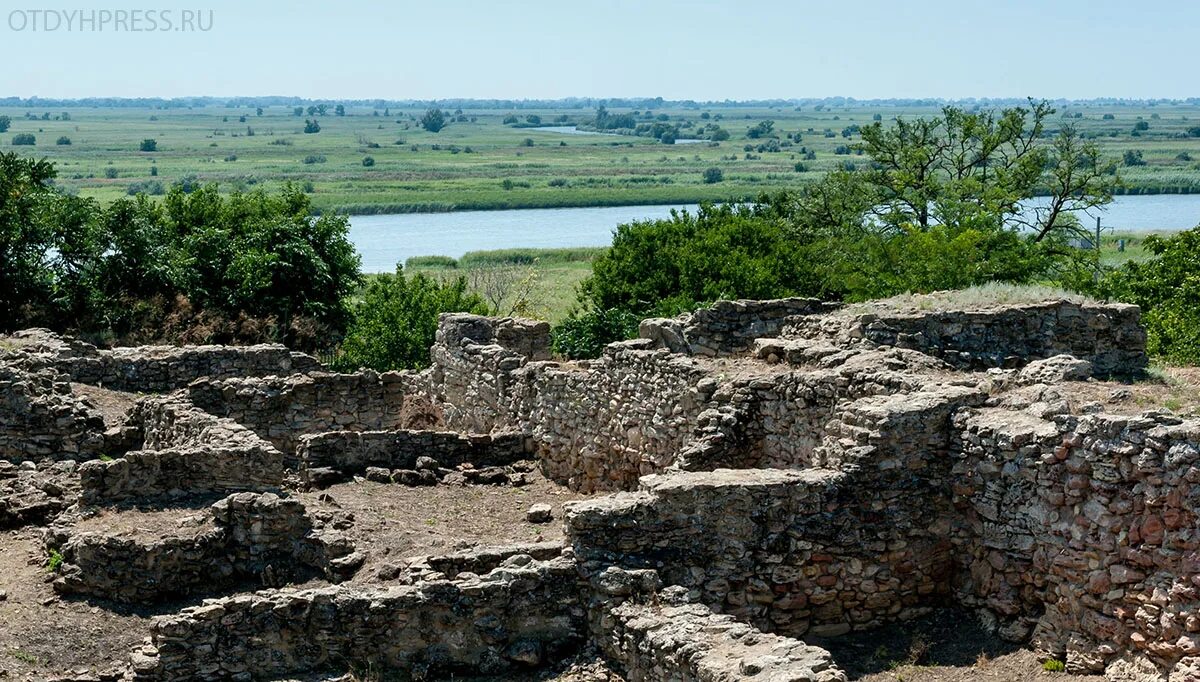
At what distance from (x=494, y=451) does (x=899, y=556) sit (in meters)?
8.16

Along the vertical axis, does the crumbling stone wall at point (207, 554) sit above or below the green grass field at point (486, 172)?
above

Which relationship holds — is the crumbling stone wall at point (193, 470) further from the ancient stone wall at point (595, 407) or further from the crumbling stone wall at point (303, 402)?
the ancient stone wall at point (595, 407)

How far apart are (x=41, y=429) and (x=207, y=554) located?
6659 mm

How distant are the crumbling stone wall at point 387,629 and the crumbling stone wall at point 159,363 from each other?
486 inches

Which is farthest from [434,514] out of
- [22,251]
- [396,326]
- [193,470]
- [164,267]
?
[164,267]

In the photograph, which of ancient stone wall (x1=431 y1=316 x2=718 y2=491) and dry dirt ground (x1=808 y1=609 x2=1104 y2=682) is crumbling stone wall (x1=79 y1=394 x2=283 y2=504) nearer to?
ancient stone wall (x1=431 y1=316 x2=718 y2=491)

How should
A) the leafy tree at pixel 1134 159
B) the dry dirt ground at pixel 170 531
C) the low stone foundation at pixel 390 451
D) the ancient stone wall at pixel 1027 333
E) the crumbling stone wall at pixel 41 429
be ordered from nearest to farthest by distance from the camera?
the dry dirt ground at pixel 170 531
the ancient stone wall at pixel 1027 333
the low stone foundation at pixel 390 451
the crumbling stone wall at pixel 41 429
the leafy tree at pixel 1134 159

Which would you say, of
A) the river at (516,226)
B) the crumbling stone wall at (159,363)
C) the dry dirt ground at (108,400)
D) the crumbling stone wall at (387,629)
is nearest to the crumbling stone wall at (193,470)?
the crumbling stone wall at (387,629)

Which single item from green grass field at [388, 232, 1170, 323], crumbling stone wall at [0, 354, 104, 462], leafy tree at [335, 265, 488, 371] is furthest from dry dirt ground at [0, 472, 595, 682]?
green grass field at [388, 232, 1170, 323]

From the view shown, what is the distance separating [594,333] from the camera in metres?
37.3

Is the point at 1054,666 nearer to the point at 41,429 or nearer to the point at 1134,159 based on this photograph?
the point at 41,429

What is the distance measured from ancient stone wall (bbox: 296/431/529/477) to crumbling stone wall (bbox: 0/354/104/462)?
2.90m

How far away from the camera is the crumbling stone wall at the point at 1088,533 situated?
13461mm

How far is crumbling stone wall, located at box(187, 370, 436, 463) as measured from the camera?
929 inches
